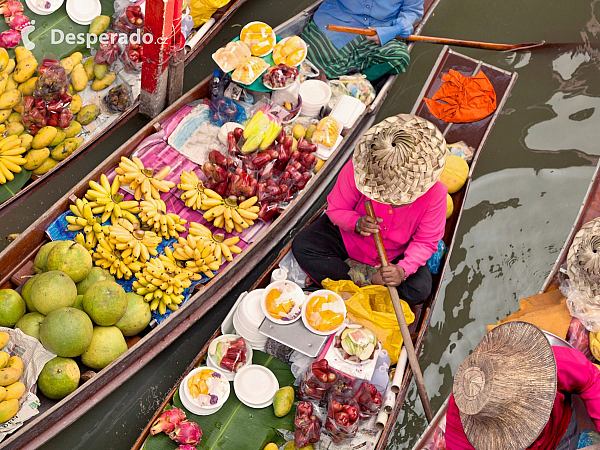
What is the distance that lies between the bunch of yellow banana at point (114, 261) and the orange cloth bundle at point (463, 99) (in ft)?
8.59

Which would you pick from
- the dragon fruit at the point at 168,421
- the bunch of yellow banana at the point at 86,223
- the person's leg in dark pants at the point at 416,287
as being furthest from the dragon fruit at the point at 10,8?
the person's leg in dark pants at the point at 416,287

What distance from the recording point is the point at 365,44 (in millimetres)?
5078

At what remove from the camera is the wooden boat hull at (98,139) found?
4.29 m

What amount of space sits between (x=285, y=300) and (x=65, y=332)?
1.26 m

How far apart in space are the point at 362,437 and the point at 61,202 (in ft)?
7.80

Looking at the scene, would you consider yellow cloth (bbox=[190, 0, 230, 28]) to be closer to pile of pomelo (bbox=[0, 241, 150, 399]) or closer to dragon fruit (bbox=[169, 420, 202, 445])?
pile of pomelo (bbox=[0, 241, 150, 399])

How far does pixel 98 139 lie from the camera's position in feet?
15.5

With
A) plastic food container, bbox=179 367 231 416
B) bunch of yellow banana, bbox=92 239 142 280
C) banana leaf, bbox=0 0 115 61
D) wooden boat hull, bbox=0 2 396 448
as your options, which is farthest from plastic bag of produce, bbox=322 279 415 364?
banana leaf, bbox=0 0 115 61

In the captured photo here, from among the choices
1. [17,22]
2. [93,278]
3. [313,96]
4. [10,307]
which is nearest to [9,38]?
[17,22]

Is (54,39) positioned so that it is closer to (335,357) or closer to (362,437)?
(335,357)

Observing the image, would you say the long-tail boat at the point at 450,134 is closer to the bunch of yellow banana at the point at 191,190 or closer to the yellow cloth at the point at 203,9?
the bunch of yellow banana at the point at 191,190

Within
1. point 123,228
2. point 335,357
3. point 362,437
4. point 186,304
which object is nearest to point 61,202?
A: point 123,228

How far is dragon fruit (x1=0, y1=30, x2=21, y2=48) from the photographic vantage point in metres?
4.62

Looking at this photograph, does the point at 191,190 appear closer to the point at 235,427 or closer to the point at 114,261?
the point at 114,261
